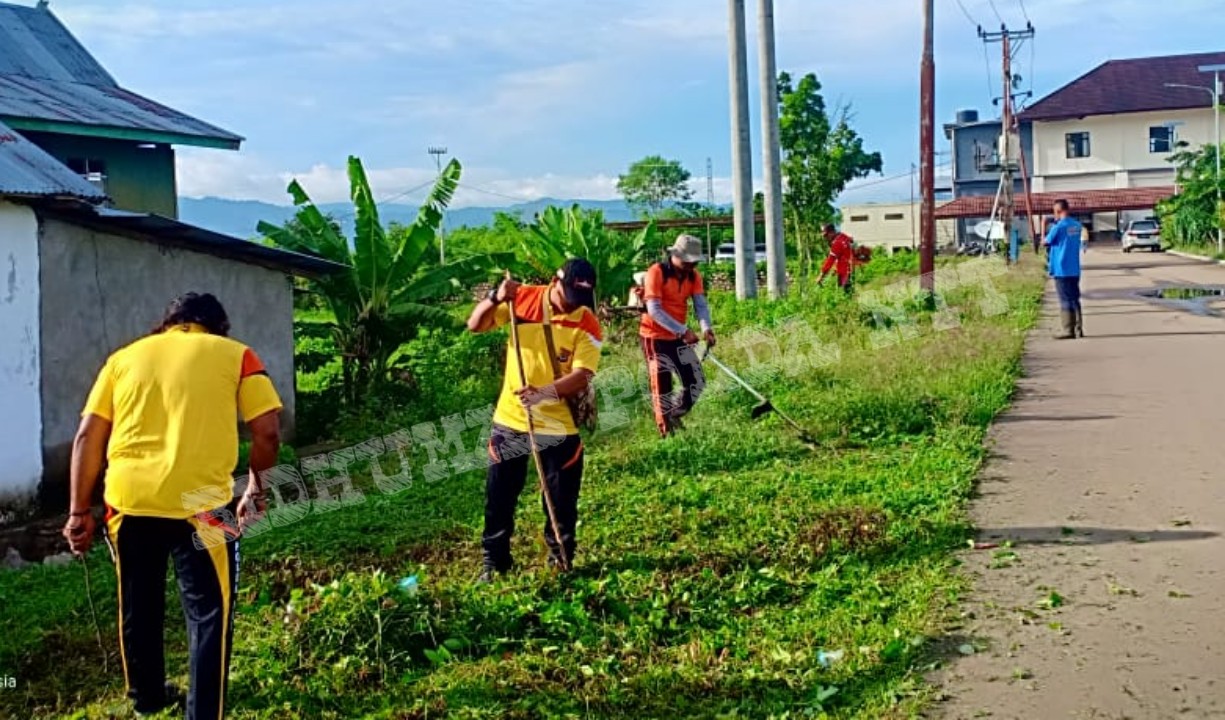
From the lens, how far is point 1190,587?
5496mm

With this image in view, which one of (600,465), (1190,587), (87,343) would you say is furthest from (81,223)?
(1190,587)

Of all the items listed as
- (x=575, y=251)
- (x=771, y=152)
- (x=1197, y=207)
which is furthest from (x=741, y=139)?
(x=1197, y=207)

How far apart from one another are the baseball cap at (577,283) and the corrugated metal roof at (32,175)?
4560 millimetres

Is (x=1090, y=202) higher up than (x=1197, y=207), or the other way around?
(x=1090, y=202)

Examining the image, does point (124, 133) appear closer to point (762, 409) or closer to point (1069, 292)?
point (762, 409)

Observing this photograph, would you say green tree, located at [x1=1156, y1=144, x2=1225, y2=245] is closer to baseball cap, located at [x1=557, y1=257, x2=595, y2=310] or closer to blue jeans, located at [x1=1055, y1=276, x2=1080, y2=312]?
blue jeans, located at [x1=1055, y1=276, x2=1080, y2=312]

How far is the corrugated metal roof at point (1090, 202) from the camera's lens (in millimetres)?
55938

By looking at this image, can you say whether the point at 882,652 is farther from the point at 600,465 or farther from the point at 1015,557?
the point at 600,465

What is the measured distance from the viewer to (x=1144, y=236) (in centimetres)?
4497

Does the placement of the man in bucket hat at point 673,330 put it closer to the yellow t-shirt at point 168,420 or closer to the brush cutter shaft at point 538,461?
the brush cutter shaft at point 538,461

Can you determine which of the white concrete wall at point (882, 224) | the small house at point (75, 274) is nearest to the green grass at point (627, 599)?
the small house at point (75, 274)

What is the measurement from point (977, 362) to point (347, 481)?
22.5ft

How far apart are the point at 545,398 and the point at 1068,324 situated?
11.5 metres

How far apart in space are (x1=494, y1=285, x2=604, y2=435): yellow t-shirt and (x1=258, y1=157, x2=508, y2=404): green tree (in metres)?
7.49
